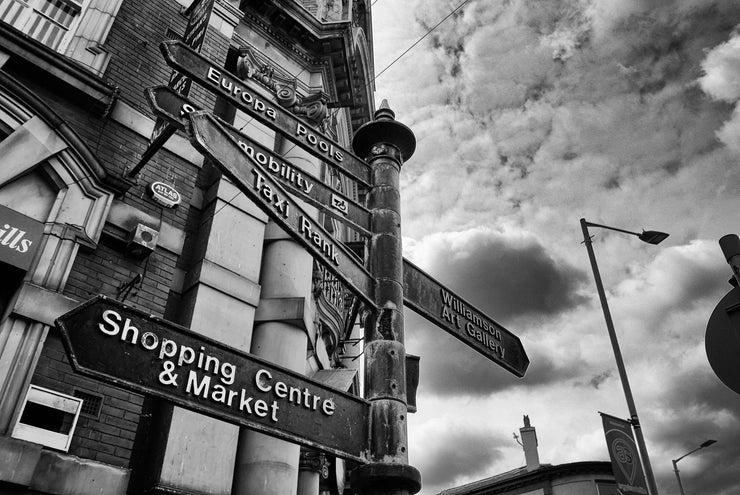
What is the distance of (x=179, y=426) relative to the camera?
21.7 ft

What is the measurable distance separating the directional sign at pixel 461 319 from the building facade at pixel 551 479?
102ft

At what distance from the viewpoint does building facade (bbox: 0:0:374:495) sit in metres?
5.71

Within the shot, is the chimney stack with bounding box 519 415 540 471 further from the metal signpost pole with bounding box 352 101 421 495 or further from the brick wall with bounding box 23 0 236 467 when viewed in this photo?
the metal signpost pole with bounding box 352 101 421 495

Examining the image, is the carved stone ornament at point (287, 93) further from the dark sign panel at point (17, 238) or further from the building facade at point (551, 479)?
the building facade at point (551, 479)

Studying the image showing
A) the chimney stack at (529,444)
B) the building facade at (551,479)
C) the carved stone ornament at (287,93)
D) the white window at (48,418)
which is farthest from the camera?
the chimney stack at (529,444)

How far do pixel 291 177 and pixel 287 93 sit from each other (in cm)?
797

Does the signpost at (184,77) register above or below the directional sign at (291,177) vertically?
above

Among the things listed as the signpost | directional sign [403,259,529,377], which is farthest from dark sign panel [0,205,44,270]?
directional sign [403,259,529,377]

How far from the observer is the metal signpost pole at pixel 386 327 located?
3.19 m

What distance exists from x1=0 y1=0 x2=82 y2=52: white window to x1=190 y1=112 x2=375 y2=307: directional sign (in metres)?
6.61

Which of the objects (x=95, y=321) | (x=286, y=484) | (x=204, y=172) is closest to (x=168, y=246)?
(x=204, y=172)

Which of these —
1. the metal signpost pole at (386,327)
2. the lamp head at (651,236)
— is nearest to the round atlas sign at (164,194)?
the metal signpost pole at (386,327)

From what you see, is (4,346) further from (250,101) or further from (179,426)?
(250,101)

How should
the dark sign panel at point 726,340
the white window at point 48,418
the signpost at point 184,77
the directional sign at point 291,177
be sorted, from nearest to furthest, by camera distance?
the dark sign panel at point 726,340, the directional sign at point 291,177, the white window at point 48,418, the signpost at point 184,77
